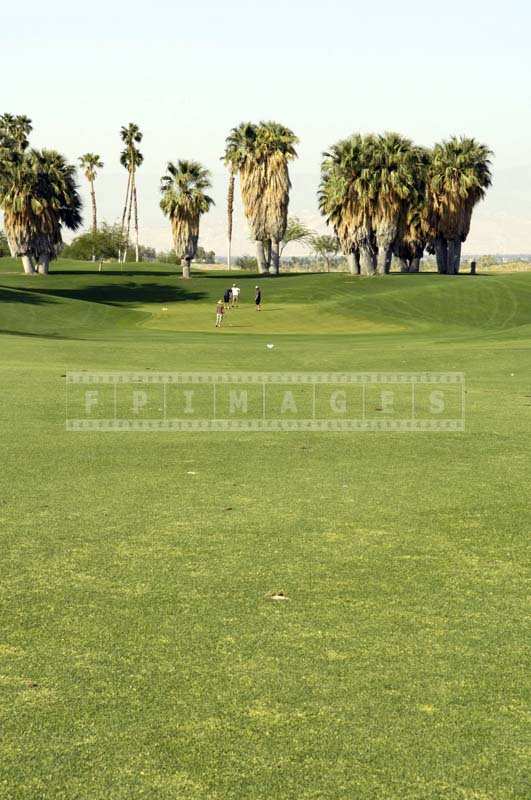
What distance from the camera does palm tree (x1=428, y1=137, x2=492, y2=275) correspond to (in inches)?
4200

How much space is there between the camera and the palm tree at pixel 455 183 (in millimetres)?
106688

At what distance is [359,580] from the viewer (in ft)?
28.8

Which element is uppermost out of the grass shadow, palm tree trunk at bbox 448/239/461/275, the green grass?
palm tree trunk at bbox 448/239/461/275

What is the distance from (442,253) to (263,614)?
361ft

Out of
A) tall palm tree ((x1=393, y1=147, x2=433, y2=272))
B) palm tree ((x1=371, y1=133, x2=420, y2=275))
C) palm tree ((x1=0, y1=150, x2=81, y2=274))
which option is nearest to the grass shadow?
palm tree ((x1=0, y1=150, x2=81, y2=274))

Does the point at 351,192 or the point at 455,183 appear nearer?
the point at 351,192

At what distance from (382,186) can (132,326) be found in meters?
42.3

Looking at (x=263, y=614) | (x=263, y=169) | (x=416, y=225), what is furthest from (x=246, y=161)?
(x=263, y=614)

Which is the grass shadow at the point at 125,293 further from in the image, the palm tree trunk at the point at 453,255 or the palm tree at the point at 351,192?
the palm tree trunk at the point at 453,255

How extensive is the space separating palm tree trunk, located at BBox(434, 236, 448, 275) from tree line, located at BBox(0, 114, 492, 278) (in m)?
0.12

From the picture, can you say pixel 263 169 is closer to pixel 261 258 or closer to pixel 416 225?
pixel 261 258

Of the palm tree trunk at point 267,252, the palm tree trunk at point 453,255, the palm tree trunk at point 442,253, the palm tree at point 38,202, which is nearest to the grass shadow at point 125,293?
the palm tree at point 38,202

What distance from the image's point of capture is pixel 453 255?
115 meters

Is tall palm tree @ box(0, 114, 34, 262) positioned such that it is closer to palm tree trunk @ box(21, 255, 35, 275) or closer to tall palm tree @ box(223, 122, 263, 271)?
palm tree trunk @ box(21, 255, 35, 275)
